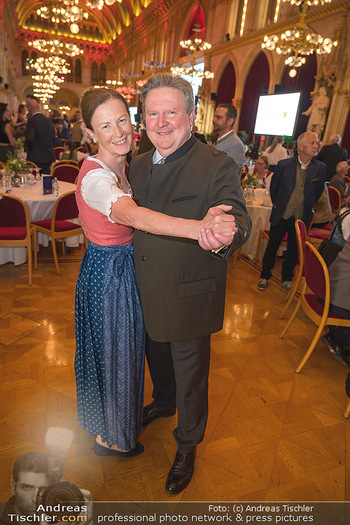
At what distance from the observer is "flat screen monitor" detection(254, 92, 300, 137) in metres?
9.84

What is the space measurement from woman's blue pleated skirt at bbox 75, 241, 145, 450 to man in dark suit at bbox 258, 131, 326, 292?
2572 millimetres

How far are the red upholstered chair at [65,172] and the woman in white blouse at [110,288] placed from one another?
12.5ft

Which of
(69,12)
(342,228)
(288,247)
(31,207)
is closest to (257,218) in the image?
(288,247)

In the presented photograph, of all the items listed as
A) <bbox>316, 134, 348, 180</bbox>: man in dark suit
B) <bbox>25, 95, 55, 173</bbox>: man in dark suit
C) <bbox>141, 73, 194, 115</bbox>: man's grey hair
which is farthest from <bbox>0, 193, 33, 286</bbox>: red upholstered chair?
<bbox>316, 134, 348, 180</bbox>: man in dark suit

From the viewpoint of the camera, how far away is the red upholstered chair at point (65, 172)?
4867mm

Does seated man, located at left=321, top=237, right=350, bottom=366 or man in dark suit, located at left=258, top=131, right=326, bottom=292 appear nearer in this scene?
seated man, located at left=321, top=237, right=350, bottom=366

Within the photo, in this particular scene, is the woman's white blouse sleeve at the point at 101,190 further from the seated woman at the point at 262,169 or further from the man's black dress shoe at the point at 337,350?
the seated woman at the point at 262,169

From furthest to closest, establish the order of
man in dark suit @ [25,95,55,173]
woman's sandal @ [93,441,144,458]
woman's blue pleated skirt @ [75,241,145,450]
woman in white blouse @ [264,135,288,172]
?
woman in white blouse @ [264,135,288,172] < man in dark suit @ [25,95,55,173] < woman's sandal @ [93,441,144,458] < woman's blue pleated skirt @ [75,241,145,450]

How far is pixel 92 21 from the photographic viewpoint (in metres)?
29.5

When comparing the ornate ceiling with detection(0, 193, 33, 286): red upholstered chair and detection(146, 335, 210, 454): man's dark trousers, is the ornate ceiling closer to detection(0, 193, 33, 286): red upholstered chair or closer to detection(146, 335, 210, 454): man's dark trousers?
detection(0, 193, 33, 286): red upholstered chair

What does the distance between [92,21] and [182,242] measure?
3616 centimetres

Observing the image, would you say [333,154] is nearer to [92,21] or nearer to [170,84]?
[170,84]

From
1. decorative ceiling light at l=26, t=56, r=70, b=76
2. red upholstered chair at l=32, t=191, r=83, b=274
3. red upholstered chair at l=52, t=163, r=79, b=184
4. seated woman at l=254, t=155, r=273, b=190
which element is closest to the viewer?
red upholstered chair at l=32, t=191, r=83, b=274

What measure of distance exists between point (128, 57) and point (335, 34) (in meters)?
21.4
